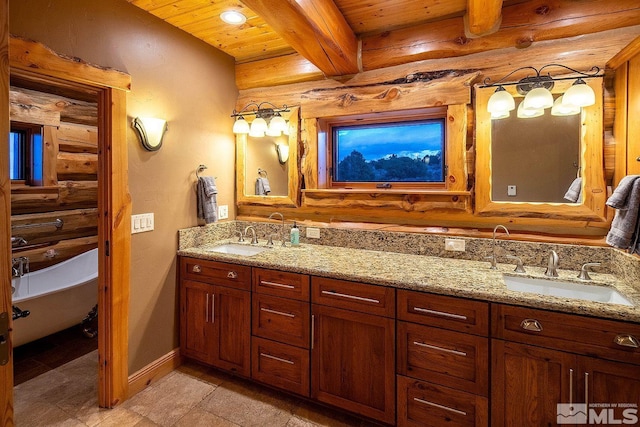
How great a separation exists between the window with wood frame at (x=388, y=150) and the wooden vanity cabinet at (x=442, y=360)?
1050mm

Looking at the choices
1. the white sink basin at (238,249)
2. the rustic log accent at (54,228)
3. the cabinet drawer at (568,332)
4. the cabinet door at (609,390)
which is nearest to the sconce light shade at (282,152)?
the white sink basin at (238,249)

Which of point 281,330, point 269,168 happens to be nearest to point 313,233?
point 269,168

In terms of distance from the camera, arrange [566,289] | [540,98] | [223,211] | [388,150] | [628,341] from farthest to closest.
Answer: [223,211] → [388,150] → [540,98] → [566,289] → [628,341]

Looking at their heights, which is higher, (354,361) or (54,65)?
(54,65)

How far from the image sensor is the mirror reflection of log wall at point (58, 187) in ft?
10.6

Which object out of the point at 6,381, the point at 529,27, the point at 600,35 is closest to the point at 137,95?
the point at 6,381

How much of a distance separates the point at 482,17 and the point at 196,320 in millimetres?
2739

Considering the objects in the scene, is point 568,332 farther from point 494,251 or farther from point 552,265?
point 494,251

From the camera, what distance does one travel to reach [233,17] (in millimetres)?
2264

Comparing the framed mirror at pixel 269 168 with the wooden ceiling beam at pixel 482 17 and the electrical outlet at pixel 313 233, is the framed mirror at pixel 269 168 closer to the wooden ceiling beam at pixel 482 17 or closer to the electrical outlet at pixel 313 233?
the electrical outlet at pixel 313 233

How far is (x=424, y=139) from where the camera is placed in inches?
98.6

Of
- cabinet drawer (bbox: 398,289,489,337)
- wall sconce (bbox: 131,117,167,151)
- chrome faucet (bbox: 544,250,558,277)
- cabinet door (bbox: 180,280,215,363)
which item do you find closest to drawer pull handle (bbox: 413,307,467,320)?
cabinet drawer (bbox: 398,289,489,337)

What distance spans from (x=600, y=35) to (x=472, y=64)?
67 centimetres

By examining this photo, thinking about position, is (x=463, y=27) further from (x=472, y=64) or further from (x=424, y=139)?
(x=424, y=139)
